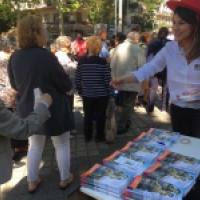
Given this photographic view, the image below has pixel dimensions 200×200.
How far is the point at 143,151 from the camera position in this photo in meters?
1.65

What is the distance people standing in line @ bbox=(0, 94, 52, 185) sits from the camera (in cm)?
146

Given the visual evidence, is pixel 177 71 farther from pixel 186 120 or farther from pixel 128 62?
pixel 128 62

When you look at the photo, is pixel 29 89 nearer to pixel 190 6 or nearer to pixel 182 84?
pixel 182 84

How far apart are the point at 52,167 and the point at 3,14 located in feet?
78.7

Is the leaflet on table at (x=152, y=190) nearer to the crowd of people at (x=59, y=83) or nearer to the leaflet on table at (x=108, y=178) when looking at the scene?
the leaflet on table at (x=108, y=178)

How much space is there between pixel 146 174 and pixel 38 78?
139 centimetres

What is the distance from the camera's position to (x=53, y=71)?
231cm

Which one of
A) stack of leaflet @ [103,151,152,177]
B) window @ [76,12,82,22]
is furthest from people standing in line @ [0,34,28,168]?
window @ [76,12,82,22]

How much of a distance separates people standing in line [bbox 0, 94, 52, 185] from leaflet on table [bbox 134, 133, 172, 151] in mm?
736

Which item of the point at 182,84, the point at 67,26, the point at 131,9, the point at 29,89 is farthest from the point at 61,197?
the point at 131,9

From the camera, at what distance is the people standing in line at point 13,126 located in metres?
1.46

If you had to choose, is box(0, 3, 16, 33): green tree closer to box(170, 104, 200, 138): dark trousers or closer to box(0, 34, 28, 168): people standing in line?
box(0, 34, 28, 168): people standing in line

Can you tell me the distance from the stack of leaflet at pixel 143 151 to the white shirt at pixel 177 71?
1.88 feet

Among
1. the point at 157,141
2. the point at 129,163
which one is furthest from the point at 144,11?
the point at 129,163
